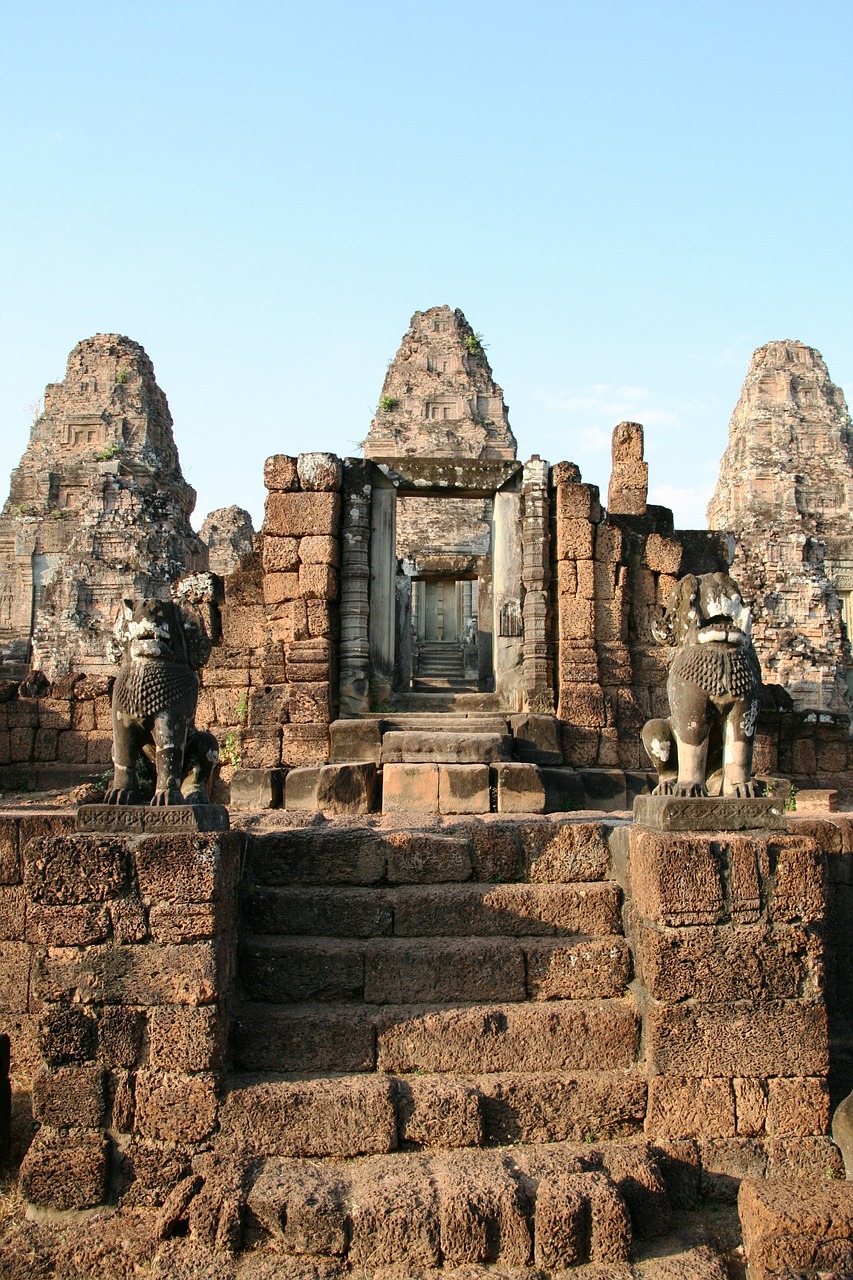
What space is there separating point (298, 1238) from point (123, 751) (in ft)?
7.74

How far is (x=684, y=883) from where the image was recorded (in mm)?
4406

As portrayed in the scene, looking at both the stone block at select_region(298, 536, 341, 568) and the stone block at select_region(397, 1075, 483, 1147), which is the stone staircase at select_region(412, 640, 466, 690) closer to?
the stone block at select_region(298, 536, 341, 568)

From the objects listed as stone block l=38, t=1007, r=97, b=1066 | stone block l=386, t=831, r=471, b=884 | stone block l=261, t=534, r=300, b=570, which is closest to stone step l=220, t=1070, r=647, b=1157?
stone block l=38, t=1007, r=97, b=1066

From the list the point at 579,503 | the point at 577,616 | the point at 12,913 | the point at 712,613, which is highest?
the point at 579,503

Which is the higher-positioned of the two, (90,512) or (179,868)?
(90,512)

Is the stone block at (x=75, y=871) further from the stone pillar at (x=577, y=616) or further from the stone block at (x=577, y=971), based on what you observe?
the stone pillar at (x=577, y=616)

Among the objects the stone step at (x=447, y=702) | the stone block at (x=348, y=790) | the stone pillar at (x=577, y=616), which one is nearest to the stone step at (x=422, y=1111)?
the stone block at (x=348, y=790)

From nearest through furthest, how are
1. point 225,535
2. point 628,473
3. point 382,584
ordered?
point 382,584
point 628,473
point 225,535

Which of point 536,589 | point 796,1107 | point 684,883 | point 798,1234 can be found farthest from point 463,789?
point 798,1234

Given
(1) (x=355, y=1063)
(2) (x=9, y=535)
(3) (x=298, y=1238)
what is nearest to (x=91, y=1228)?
(3) (x=298, y=1238)

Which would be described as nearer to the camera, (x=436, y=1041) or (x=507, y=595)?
(x=436, y=1041)

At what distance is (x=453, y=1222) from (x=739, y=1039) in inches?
60.1

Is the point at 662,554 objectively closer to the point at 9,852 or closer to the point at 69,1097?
the point at 9,852

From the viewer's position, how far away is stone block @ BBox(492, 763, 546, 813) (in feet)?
26.5
